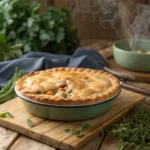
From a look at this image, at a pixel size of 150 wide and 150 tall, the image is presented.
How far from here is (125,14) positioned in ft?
7.06

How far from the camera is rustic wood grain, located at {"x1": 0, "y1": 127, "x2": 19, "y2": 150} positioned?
114cm

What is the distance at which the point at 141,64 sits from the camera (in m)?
1.84

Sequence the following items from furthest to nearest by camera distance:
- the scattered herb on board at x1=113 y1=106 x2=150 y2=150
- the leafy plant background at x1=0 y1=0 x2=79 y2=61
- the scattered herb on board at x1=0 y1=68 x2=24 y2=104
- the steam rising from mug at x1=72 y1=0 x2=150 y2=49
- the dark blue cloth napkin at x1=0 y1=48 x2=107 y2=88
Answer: the leafy plant background at x1=0 y1=0 x2=79 y2=61 < the steam rising from mug at x1=72 y1=0 x2=150 y2=49 < the dark blue cloth napkin at x1=0 y1=48 x2=107 y2=88 < the scattered herb on board at x1=0 y1=68 x2=24 y2=104 < the scattered herb on board at x1=113 y1=106 x2=150 y2=150

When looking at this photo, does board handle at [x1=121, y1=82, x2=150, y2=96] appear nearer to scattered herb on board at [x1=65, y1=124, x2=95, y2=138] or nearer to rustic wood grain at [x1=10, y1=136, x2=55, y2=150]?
scattered herb on board at [x1=65, y1=124, x2=95, y2=138]

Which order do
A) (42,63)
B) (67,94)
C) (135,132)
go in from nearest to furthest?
1. (135,132)
2. (67,94)
3. (42,63)

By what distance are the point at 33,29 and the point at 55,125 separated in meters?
1.13

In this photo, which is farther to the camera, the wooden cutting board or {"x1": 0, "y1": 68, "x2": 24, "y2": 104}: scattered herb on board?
{"x1": 0, "y1": 68, "x2": 24, "y2": 104}: scattered herb on board

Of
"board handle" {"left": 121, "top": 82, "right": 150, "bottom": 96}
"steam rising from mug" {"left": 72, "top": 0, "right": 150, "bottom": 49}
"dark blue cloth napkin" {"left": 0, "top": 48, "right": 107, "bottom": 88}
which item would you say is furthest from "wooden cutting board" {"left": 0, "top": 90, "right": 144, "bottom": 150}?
"steam rising from mug" {"left": 72, "top": 0, "right": 150, "bottom": 49}

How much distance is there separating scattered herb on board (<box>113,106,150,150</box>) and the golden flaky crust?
118mm

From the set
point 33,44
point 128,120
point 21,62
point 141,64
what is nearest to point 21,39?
point 33,44

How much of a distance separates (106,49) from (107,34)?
0.55 meters

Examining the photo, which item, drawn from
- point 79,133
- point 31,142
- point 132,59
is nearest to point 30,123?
point 31,142

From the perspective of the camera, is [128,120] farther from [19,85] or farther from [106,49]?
[106,49]

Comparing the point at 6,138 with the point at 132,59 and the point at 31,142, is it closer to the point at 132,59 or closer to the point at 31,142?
the point at 31,142
